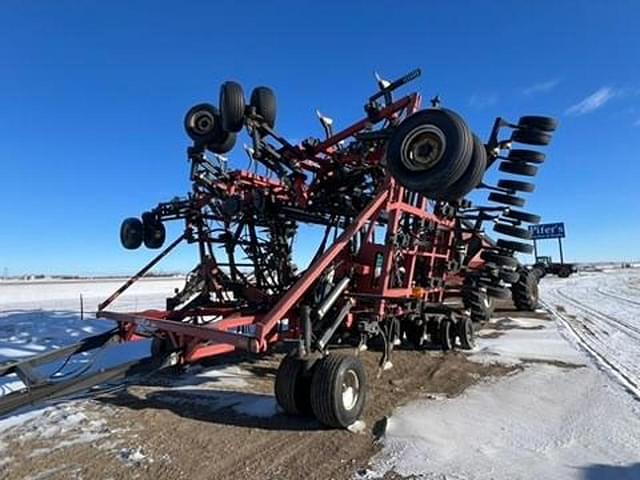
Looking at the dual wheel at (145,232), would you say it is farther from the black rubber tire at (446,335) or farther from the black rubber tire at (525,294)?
the black rubber tire at (525,294)

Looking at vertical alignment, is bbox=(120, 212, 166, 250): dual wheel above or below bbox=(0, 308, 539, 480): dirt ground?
above

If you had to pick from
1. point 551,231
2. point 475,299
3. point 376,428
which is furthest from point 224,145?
point 551,231

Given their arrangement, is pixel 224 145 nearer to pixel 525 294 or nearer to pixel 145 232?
pixel 145 232

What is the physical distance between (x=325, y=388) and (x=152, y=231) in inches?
214

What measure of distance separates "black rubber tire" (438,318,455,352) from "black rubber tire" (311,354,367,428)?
4347 mm

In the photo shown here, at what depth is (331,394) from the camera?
14.8 feet

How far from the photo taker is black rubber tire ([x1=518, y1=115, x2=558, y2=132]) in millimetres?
7502

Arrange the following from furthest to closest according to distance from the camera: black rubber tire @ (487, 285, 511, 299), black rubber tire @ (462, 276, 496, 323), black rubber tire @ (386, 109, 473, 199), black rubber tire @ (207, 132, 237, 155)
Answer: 1. black rubber tire @ (462, 276, 496, 323)
2. black rubber tire @ (487, 285, 511, 299)
3. black rubber tire @ (207, 132, 237, 155)
4. black rubber tire @ (386, 109, 473, 199)

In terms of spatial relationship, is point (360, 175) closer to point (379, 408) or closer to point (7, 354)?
point (379, 408)

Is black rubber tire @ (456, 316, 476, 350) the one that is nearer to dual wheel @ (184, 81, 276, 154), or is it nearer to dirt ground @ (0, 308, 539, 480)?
dirt ground @ (0, 308, 539, 480)

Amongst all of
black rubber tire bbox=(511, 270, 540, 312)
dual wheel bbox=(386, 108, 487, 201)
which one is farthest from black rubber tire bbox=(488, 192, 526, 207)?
black rubber tire bbox=(511, 270, 540, 312)

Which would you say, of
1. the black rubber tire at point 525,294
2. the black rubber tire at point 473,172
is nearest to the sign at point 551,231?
the black rubber tire at point 525,294

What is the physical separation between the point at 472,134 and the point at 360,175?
2.42 metres

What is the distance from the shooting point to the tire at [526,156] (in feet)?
25.4
